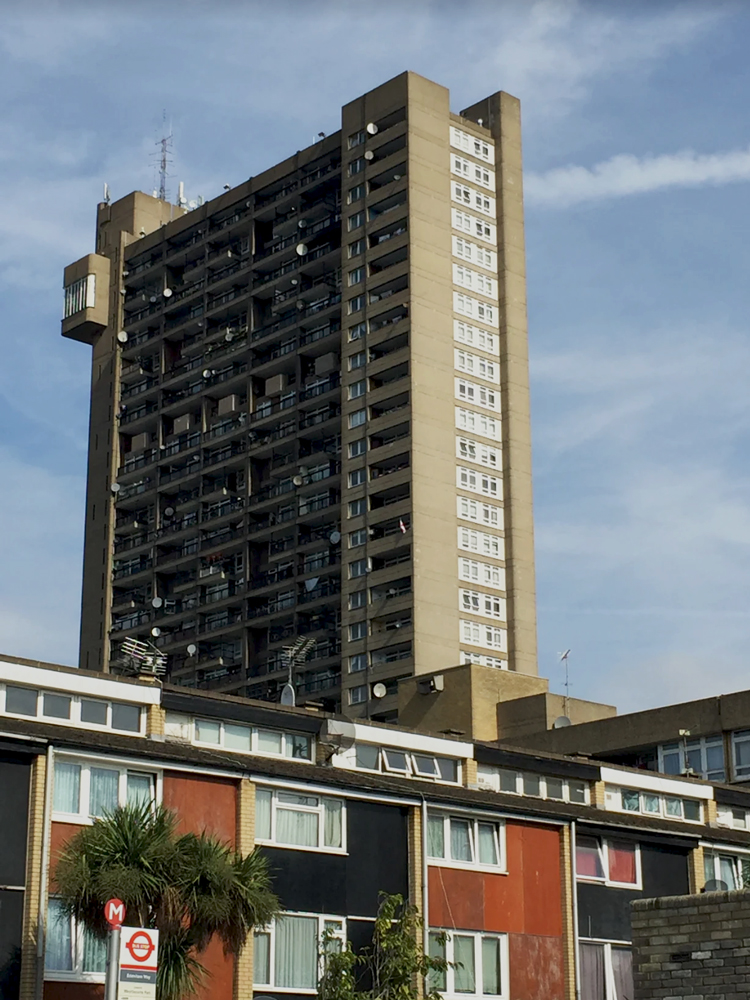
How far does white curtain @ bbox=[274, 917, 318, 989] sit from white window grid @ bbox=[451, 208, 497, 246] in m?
84.6

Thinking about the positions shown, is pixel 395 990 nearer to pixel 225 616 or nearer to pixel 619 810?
pixel 619 810

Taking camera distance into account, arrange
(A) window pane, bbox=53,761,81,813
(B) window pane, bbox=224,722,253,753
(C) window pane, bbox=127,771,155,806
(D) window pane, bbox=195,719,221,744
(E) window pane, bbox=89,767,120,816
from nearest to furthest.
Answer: (A) window pane, bbox=53,761,81,813 < (E) window pane, bbox=89,767,120,816 < (C) window pane, bbox=127,771,155,806 < (D) window pane, bbox=195,719,221,744 < (B) window pane, bbox=224,722,253,753

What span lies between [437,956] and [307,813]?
4912mm

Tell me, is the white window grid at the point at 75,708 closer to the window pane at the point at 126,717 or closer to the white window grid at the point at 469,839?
the window pane at the point at 126,717

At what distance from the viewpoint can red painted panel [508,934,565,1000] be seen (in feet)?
147

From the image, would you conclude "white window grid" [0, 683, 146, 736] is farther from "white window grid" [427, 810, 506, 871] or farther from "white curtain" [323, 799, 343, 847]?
"white window grid" [427, 810, 506, 871]

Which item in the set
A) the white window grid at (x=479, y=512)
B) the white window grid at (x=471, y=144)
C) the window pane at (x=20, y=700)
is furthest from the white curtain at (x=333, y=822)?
the white window grid at (x=471, y=144)

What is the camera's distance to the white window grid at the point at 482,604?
4390 inches

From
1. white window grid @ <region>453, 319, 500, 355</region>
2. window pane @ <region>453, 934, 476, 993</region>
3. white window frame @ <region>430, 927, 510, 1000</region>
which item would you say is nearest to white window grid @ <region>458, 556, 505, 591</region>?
white window grid @ <region>453, 319, 500, 355</region>

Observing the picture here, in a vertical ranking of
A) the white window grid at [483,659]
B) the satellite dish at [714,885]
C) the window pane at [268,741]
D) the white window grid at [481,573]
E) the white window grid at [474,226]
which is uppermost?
the white window grid at [474,226]

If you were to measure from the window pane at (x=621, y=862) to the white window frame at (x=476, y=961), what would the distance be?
483 cm

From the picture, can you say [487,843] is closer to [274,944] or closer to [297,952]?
[297,952]

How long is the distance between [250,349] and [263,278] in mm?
5656

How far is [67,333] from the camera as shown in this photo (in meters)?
142
